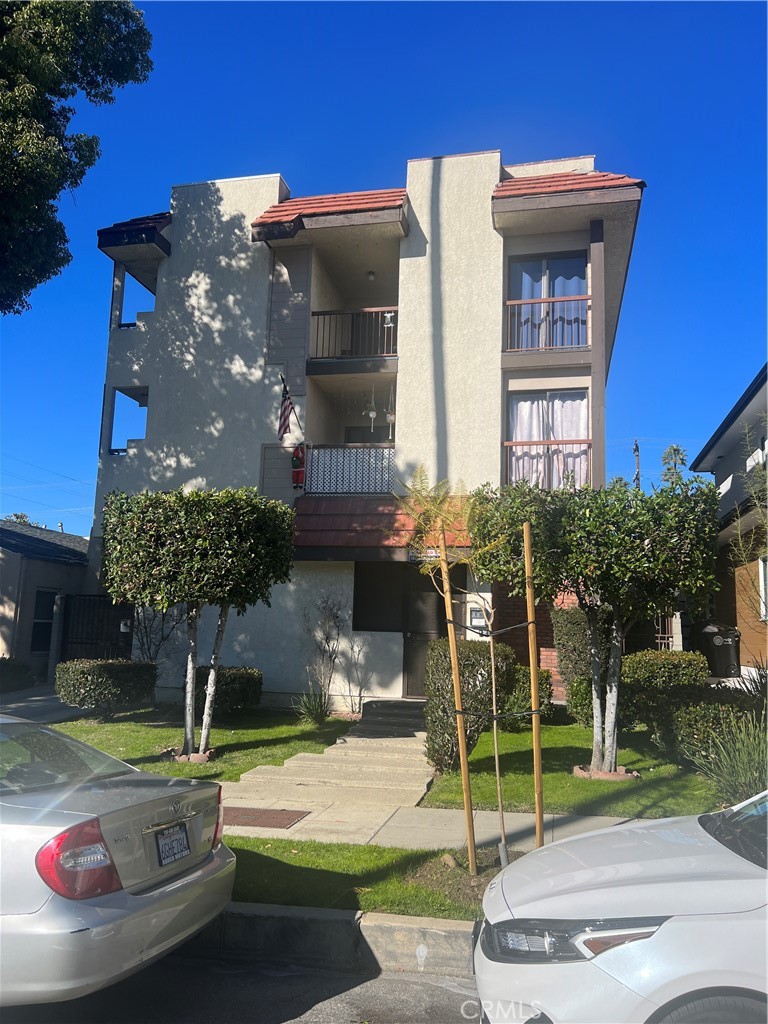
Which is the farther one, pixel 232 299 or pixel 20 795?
pixel 232 299

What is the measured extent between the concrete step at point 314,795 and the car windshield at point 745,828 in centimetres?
459

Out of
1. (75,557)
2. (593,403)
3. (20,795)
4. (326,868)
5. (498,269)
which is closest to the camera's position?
(20,795)

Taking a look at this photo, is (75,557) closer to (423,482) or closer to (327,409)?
(327,409)

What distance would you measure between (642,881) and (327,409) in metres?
13.9

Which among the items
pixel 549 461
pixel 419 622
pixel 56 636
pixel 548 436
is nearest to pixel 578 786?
pixel 419 622

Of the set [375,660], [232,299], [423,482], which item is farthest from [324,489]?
[423,482]

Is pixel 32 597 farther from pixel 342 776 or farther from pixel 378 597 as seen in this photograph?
pixel 342 776

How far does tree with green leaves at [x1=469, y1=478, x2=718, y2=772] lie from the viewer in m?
7.81

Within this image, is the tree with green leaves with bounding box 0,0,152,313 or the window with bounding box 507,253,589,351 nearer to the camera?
the tree with green leaves with bounding box 0,0,152,313

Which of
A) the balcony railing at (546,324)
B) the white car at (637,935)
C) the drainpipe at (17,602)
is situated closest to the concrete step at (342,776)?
the white car at (637,935)

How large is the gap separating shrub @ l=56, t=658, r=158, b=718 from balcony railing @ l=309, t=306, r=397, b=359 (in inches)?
275

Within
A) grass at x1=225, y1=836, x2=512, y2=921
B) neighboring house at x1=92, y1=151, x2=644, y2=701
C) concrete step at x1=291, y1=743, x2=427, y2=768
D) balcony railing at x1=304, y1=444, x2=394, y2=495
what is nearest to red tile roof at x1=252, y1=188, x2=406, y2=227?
neighboring house at x1=92, y1=151, x2=644, y2=701

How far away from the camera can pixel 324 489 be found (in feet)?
48.6

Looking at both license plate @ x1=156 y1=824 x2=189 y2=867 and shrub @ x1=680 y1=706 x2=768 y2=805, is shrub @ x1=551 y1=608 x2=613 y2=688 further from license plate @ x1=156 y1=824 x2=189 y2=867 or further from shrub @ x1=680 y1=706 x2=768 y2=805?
license plate @ x1=156 y1=824 x2=189 y2=867
